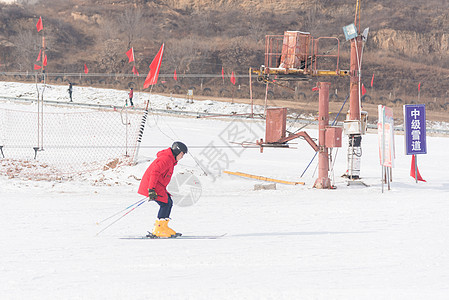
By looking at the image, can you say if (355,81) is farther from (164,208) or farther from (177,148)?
(164,208)

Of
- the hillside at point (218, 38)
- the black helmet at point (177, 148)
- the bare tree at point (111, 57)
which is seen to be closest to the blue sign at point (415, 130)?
the black helmet at point (177, 148)

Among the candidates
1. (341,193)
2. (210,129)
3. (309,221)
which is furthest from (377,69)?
(309,221)

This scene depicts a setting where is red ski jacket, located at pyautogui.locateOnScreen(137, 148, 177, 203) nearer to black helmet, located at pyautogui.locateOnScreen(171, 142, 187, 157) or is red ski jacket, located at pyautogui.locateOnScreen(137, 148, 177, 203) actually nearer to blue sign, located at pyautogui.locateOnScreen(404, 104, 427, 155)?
black helmet, located at pyautogui.locateOnScreen(171, 142, 187, 157)

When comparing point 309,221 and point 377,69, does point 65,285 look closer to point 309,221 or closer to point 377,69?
point 309,221

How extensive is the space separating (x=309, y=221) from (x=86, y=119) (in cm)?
2102

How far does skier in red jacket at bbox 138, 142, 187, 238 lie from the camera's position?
765 cm

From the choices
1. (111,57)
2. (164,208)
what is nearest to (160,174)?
(164,208)

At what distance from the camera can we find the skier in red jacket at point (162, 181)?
7.65 metres

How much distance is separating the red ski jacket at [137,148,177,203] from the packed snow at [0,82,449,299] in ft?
2.62

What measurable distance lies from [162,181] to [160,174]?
0.48ft

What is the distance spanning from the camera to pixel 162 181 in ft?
25.6

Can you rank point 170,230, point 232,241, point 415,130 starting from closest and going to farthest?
1. point 232,241
2. point 170,230
3. point 415,130

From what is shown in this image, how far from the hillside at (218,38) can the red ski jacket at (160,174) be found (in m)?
41.5

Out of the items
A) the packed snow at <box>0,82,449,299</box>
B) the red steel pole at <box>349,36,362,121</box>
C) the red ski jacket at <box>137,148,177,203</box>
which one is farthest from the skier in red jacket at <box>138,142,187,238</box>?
the red steel pole at <box>349,36,362,121</box>
